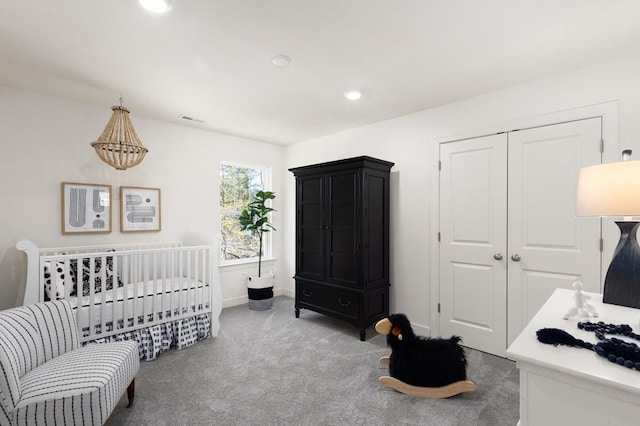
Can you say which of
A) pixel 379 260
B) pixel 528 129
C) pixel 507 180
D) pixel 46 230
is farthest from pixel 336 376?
pixel 46 230

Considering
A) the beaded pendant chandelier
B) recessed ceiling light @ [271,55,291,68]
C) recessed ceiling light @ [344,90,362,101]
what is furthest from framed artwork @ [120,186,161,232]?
recessed ceiling light @ [344,90,362,101]

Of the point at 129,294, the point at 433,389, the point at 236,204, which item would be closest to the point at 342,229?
the point at 433,389

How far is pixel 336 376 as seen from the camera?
7.75 feet

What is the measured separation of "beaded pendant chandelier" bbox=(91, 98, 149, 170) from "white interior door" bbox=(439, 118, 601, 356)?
2.93 m

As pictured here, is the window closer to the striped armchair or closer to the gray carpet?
the gray carpet

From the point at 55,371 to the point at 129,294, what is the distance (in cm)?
117

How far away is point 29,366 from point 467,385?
2.60 meters

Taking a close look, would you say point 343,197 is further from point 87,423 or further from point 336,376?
point 87,423

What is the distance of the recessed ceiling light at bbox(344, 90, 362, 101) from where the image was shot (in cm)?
277

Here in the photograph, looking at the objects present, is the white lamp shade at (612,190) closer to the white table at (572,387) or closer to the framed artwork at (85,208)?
the white table at (572,387)

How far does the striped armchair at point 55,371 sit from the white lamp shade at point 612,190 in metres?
2.51

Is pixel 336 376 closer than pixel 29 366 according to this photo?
No

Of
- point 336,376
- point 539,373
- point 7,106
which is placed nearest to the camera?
point 539,373

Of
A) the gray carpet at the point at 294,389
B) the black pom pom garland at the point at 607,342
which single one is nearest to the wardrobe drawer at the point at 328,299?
the gray carpet at the point at 294,389
